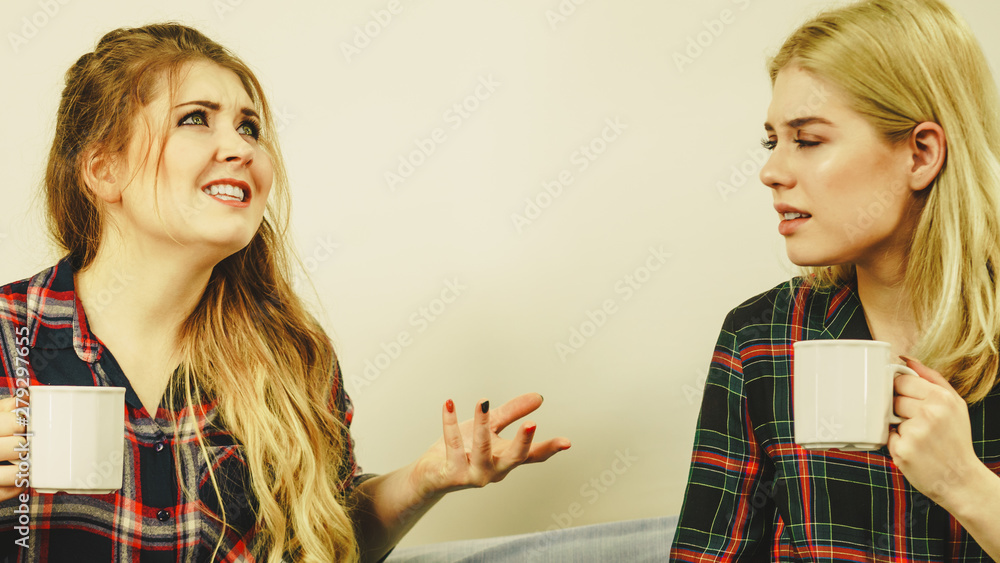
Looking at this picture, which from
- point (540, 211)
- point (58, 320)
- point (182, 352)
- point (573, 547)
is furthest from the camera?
point (540, 211)

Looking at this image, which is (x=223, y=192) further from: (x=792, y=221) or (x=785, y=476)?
(x=785, y=476)

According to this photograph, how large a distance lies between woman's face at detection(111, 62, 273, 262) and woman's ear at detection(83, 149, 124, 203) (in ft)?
0.07

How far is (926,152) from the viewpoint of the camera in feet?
4.34

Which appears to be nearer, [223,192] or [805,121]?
[805,121]

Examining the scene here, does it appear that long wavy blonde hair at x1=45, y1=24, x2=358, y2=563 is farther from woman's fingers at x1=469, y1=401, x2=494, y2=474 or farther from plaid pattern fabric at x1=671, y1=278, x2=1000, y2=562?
plaid pattern fabric at x1=671, y1=278, x2=1000, y2=562

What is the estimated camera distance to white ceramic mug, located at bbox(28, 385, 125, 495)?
1.06 metres

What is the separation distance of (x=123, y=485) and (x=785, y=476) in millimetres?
1020

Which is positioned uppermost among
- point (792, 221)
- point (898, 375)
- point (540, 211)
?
point (540, 211)

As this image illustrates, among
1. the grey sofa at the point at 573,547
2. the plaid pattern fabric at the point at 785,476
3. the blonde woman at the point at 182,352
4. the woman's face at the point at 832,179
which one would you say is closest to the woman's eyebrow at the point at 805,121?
the woman's face at the point at 832,179

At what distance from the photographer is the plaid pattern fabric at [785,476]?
52.0 inches

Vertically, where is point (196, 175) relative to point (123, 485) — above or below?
above

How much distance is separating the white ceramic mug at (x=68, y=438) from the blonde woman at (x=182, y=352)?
0.28m

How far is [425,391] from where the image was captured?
6.70 feet

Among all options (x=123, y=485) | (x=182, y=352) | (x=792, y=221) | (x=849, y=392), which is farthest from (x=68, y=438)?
(x=792, y=221)
